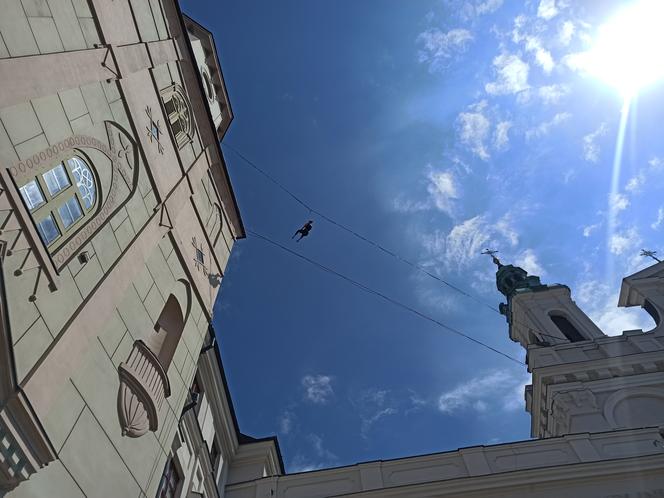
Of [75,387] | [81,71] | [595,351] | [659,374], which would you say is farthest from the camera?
[595,351]

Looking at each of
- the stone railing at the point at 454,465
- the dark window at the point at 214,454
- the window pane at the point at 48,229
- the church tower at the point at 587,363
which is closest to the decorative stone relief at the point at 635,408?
the church tower at the point at 587,363

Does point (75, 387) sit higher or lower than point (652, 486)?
lower

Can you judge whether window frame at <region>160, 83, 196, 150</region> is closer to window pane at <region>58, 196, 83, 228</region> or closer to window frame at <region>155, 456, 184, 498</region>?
window pane at <region>58, 196, 83, 228</region>

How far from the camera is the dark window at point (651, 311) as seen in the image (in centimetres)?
2502

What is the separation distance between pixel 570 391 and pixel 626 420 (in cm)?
236

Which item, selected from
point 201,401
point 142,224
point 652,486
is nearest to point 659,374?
point 652,486

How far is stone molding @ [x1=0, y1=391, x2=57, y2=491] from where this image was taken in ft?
18.1

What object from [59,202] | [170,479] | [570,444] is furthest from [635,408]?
[59,202]

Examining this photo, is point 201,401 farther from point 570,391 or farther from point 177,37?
point 570,391

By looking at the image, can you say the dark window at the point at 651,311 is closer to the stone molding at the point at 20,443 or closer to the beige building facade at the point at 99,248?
the beige building facade at the point at 99,248

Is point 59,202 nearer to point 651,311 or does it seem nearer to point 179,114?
point 179,114

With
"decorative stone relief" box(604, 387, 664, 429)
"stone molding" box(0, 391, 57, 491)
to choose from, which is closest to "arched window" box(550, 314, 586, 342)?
"decorative stone relief" box(604, 387, 664, 429)

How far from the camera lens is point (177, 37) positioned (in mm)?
13055

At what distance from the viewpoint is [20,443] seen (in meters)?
5.67
